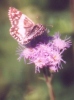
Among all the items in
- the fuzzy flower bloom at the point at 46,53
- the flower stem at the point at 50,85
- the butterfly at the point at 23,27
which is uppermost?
the butterfly at the point at 23,27

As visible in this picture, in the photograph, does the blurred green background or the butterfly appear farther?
the blurred green background

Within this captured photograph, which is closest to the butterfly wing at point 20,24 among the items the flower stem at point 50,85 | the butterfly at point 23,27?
the butterfly at point 23,27

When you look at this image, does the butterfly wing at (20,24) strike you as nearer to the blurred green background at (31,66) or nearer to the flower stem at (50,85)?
the blurred green background at (31,66)

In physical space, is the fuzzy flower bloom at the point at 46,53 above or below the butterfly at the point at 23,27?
below

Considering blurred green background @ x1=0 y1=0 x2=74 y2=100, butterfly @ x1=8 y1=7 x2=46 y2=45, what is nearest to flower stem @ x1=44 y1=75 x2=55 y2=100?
blurred green background @ x1=0 y1=0 x2=74 y2=100

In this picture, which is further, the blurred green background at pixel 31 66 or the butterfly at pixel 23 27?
the blurred green background at pixel 31 66

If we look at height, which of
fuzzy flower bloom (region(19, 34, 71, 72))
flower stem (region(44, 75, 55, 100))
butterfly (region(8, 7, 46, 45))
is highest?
butterfly (region(8, 7, 46, 45))

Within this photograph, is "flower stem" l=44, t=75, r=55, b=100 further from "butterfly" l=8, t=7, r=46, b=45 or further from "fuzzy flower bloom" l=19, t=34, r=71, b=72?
"butterfly" l=8, t=7, r=46, b=45
